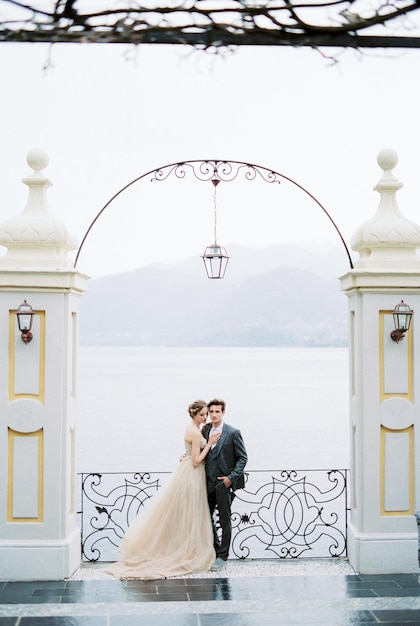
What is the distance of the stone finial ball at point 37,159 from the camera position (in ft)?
26.0

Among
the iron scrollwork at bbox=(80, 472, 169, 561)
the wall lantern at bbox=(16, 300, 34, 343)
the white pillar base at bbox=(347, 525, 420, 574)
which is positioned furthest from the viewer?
the iron scrollwork at bbox=(80, 472, 169, 561)

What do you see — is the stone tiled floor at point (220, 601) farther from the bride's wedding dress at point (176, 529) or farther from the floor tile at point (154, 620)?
the bride's wedding dress at point (176, 529)

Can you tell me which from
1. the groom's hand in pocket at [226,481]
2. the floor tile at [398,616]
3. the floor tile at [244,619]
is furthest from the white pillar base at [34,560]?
the floor tile at [398,616]

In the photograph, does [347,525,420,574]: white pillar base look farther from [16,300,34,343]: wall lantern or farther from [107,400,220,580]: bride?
[16,300,34,343]: wall lantern

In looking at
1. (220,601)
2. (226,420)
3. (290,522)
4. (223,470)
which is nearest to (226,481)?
(223,470)

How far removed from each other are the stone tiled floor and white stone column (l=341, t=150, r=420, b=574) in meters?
0.59

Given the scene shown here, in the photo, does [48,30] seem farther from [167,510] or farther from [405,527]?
[405,527]

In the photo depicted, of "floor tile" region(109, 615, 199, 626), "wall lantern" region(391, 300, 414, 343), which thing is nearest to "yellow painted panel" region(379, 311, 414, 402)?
"wall lantern" region(391, 300, 414, 343)

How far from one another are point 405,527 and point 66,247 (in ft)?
13.8

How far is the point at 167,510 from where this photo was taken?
26.3 ft

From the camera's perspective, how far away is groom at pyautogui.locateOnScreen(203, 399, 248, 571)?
26.0ft

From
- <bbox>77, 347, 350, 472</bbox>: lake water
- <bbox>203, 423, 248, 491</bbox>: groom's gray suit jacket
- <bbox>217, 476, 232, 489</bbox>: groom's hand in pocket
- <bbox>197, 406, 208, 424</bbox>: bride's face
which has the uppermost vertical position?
<bbox>197, 406, 208, 424</bbox>: bride's face

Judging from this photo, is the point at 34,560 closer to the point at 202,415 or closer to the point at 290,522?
the point at 202,415

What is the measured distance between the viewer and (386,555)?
25.5 feet
